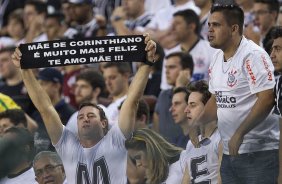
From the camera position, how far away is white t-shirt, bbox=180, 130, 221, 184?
6102mm

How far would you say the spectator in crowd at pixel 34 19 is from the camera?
483 inches

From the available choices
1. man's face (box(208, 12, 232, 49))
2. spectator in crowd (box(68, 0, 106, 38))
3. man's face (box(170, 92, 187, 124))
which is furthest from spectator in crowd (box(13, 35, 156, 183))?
spectator in crowd (box(68, 0, 106, 38))

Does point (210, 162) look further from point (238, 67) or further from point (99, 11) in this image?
point (99, 11)

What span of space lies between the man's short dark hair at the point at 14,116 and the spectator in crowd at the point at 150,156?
187cm

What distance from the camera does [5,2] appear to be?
1355 centimetres

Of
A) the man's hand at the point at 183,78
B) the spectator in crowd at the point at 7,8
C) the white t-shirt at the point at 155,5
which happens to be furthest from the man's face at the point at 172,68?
the spectator in crowd at the point at 7,8

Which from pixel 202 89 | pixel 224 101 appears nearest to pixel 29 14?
pixel 202 89

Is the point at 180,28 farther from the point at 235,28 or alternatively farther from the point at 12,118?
the point at 235,28

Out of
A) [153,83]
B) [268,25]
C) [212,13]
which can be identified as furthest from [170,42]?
[212,13]

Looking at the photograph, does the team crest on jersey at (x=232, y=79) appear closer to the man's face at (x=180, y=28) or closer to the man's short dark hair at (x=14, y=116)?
the man's short dark hair at (x=14, y=116)

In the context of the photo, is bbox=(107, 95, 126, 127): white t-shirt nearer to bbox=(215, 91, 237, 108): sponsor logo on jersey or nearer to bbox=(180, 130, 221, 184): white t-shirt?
bbox=(180, 130, 221, 184): white t-shirt

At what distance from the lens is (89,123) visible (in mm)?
6023

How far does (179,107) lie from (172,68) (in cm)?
119

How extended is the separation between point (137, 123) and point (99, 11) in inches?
199
